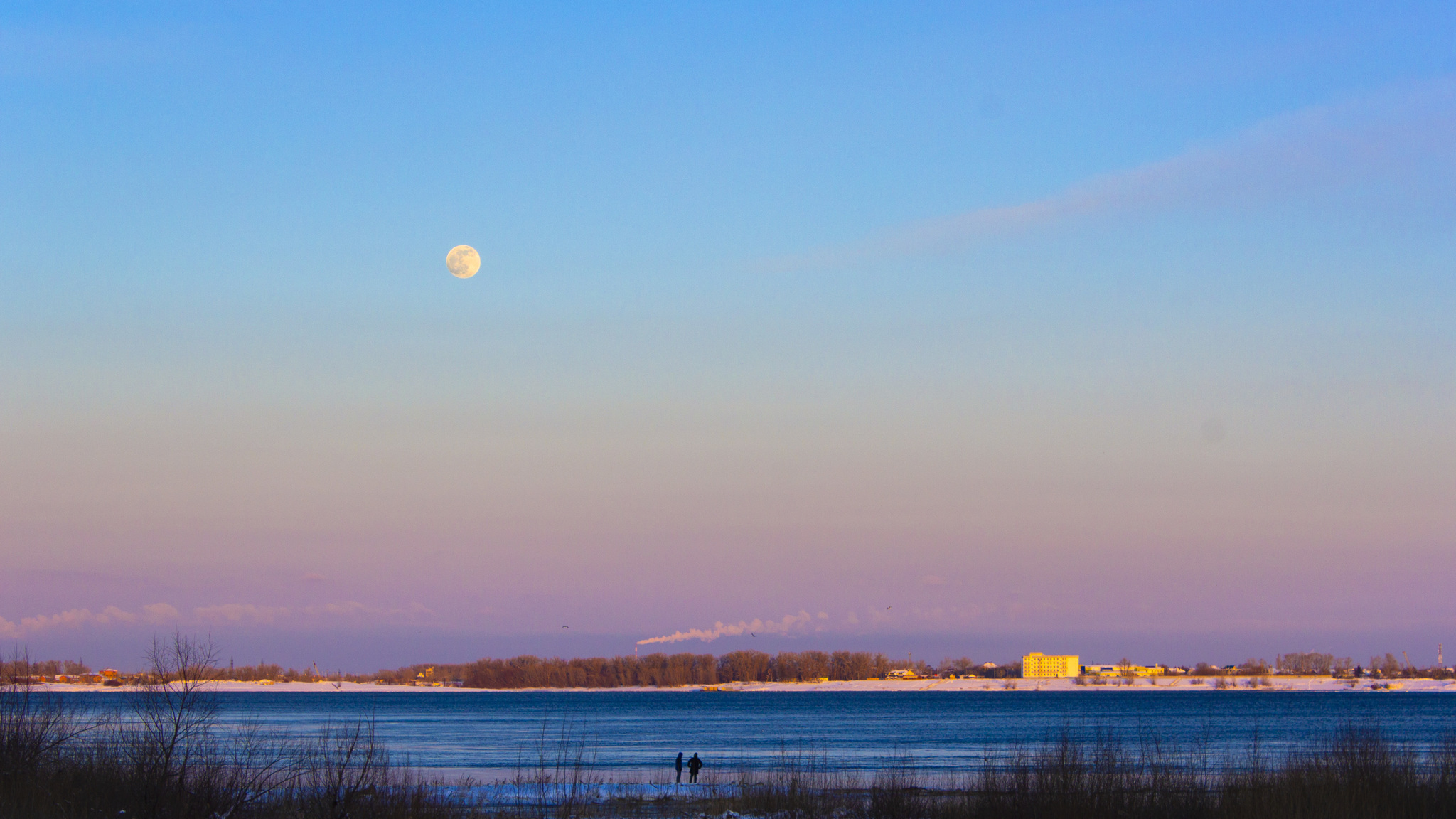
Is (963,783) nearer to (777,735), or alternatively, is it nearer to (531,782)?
(531,782)

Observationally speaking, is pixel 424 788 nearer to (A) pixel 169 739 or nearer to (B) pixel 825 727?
(A) pixel 169 739

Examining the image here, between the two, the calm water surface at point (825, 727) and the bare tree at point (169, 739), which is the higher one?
the bare tree at point (169, 739)

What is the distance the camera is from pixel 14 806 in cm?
1781

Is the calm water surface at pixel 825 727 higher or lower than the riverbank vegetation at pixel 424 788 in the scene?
lower

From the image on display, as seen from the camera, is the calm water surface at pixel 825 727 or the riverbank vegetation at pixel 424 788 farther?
the calm water surface at pixel 825 727

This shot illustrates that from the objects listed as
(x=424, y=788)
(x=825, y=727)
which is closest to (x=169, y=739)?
(x=424, y=788)

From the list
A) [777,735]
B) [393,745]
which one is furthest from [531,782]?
[777,735]

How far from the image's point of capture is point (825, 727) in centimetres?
9794

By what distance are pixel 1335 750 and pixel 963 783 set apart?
17431 mm

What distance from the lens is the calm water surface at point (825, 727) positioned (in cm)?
5706

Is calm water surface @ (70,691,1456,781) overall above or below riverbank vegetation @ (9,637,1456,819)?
below

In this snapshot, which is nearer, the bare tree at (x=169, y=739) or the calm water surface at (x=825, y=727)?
the bare tree at (x=169, y=739)

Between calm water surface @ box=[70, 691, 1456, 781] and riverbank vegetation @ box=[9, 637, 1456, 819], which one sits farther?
calm water surface @ box=[70, 691, 1456, 781]

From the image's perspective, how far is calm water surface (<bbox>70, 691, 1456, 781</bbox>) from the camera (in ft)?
187
